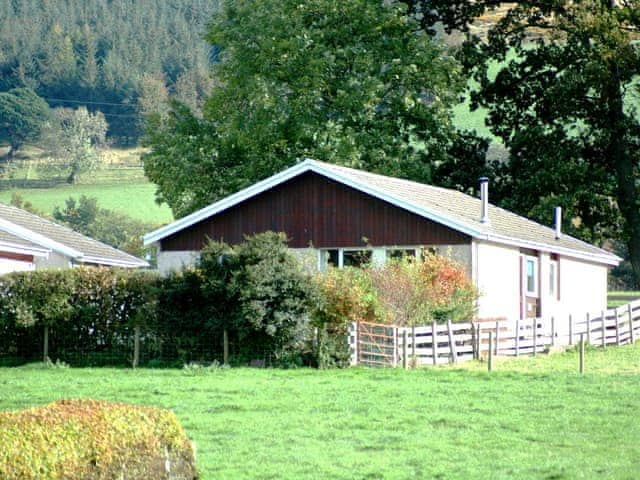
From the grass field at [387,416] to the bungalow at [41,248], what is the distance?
964 cm

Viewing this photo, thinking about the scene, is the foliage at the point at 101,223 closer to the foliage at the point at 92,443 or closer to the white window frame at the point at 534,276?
the white window frame at the point at 534,276

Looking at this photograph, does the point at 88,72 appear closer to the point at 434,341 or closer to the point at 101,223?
the point at 101,223

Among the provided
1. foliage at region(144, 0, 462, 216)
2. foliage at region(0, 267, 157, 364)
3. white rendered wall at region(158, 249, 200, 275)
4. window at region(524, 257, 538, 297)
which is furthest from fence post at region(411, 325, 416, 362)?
foliage at region(144, 0, 462, 216)

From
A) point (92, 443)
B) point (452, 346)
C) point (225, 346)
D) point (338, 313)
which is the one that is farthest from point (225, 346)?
point (92, 443)

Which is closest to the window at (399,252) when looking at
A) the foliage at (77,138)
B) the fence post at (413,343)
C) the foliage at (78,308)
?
the fence post at (413,343)

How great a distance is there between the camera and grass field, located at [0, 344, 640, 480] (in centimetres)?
1491

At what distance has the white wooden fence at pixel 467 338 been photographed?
95.9ft

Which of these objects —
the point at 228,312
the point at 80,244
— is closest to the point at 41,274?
the point at 228,312

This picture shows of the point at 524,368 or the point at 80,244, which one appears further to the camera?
the point at 80,244

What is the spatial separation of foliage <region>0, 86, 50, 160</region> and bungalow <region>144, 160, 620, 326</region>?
405ft

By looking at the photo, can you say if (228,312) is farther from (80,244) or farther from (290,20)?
(290,20)

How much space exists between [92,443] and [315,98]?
41.0 m

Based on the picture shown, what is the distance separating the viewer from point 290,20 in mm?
52938

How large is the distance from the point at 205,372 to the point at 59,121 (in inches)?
5606
